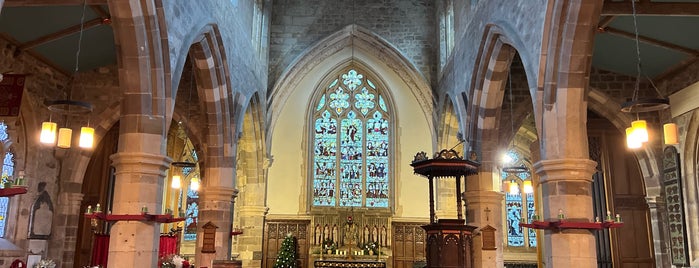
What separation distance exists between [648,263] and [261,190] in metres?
10.6

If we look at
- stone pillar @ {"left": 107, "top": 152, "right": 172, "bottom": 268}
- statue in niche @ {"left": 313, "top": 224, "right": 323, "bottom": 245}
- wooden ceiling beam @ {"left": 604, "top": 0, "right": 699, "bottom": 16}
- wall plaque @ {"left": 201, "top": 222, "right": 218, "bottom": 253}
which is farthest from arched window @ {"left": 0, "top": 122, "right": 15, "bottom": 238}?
wooden ceiling beam @ {"left": 604, "top": 0, "right": 699, "bottom": 16}

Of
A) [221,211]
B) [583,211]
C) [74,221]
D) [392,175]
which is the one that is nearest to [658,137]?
[583,211]

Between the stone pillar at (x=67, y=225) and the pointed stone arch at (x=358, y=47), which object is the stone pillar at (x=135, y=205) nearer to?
the stone pillar at (x=67, y=225)

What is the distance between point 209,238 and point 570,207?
316 inches

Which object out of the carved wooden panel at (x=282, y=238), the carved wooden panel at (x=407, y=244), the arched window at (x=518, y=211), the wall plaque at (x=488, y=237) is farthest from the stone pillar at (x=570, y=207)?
the carved wooden panel at (x=282, y=238)

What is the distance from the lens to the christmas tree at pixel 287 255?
656 inches

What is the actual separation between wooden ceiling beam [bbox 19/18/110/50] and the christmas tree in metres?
8.45

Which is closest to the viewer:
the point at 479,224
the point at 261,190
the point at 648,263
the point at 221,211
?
the point at 479,224

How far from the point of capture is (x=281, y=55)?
1838 cm

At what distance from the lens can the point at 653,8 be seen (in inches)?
353

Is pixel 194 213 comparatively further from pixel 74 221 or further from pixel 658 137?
pixel 658 137

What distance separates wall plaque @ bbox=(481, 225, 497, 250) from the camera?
12.0 m

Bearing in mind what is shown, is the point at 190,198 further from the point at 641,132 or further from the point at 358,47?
the point at 641,132

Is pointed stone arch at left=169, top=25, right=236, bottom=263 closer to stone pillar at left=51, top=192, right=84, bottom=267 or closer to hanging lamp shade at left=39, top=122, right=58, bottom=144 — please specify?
stone pillar at left=51, top=192, right=84, bottom=267
